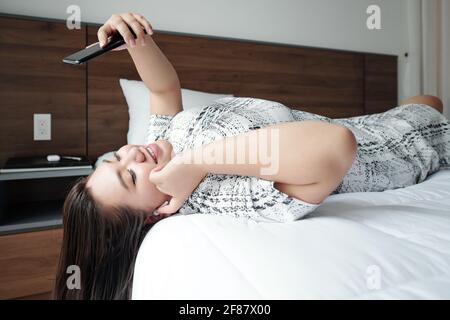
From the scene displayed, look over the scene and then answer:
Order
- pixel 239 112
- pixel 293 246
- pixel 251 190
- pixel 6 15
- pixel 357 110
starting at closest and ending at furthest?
1. pixel 293 246
2. pixel 251 190
3. pixel 239 112
4. pixel 6 15
5. pixel 357 110

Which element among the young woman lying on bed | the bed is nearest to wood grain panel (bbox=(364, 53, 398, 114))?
the bed

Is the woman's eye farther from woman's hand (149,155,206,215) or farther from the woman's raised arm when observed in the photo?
the woman's raised arm

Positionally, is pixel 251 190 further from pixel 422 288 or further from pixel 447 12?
pixel 447 12

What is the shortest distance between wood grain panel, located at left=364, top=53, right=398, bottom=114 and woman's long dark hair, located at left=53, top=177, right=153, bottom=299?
→ 2.37m

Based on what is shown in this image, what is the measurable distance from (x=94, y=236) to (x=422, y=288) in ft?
2.37

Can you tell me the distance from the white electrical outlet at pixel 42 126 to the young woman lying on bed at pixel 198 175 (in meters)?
0.76

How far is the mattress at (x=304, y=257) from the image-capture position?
19.4 inches

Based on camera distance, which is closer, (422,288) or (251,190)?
(422,288)

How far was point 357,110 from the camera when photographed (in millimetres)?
2648

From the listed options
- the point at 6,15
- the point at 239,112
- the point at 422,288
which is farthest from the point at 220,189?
the point at 6,15

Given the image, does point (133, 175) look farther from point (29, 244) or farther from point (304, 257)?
point (29, 244)

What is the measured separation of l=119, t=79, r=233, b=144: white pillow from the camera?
5.54 feet

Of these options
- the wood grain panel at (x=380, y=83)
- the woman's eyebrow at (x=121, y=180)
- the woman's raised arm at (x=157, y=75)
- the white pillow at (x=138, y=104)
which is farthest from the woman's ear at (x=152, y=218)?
the wood grain panel at (x=380, y=83)

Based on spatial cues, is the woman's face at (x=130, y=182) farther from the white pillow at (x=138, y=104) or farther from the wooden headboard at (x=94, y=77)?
the wooden headboard at (x=94, y=77)
